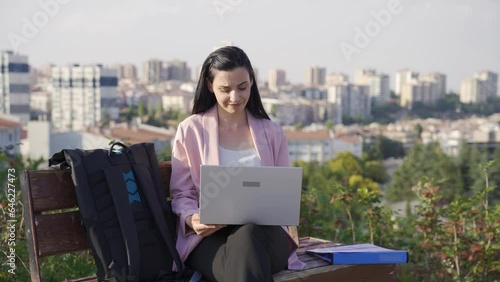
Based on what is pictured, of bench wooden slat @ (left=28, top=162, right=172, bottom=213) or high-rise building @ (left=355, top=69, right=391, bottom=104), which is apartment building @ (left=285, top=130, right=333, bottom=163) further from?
bench wooden slat @ (left=28, top=162, right=172, bottom=213)

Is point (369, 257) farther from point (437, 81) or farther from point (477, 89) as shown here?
point (437, 81)

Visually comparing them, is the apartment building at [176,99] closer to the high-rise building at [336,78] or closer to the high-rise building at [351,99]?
the high-rise building at [351,99]

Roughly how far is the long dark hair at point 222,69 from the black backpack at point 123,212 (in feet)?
0.98

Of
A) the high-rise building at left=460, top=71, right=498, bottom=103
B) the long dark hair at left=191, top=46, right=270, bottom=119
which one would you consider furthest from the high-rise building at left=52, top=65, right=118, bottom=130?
the long dark hair at left=191, top=46, right=270, bottom=119

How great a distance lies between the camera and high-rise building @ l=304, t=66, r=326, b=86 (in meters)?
95.2

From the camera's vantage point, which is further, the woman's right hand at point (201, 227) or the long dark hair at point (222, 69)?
the long dark hair at point (222, 69)

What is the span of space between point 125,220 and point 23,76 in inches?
2538

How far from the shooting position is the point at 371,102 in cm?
8919

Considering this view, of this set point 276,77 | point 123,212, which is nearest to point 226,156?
point 123,212

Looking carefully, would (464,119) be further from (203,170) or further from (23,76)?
(203,170)

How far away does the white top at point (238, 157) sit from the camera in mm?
2336

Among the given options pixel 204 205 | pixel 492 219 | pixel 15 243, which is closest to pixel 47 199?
pixel 204 205

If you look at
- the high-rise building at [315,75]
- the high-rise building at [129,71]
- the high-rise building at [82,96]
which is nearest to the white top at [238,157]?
the high-rise building at [82,96]

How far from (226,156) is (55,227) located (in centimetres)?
59
